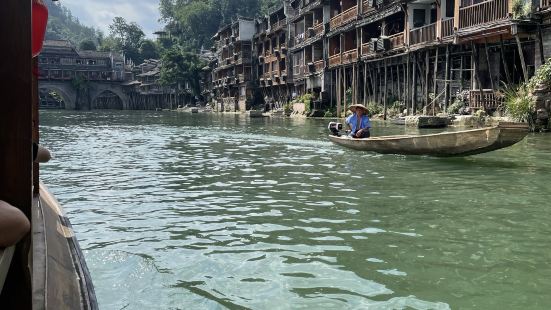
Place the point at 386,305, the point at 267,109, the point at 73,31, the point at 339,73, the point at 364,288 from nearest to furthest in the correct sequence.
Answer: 1. the point at 386,305
2. the point at 364,288
3. the point at 339,73
4. the point at 267,109
5. the point at 73,31

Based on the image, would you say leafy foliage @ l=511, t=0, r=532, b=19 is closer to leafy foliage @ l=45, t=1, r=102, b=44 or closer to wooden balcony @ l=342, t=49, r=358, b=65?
wooden balcony @ l=342, t=49, r=358, b=65

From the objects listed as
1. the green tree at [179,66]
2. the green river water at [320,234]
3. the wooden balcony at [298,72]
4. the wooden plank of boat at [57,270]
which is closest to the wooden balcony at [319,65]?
the wooden balcony at [298,72]

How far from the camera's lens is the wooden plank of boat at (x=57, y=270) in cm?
256

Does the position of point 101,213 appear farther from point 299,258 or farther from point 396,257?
point 396,257

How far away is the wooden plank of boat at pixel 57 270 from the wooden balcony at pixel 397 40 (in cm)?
2514

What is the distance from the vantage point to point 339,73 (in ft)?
115

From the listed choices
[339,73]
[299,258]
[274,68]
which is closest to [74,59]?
[274,68]

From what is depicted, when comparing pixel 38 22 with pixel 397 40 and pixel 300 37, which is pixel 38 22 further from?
pixel 300 37

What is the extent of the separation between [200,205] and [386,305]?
440cm

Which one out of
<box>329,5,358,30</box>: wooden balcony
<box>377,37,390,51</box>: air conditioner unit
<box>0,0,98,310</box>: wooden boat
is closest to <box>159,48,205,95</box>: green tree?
<box>329,5,358,30</box>: wooden balcony

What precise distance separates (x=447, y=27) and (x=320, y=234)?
19.1 m

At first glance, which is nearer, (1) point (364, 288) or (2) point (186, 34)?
(1) point (364, 288)

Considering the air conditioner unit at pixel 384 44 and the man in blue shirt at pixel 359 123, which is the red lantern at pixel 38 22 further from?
the air conditioner unit at pixel 384 44

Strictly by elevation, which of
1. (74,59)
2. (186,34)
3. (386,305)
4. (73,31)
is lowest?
(386,305)
